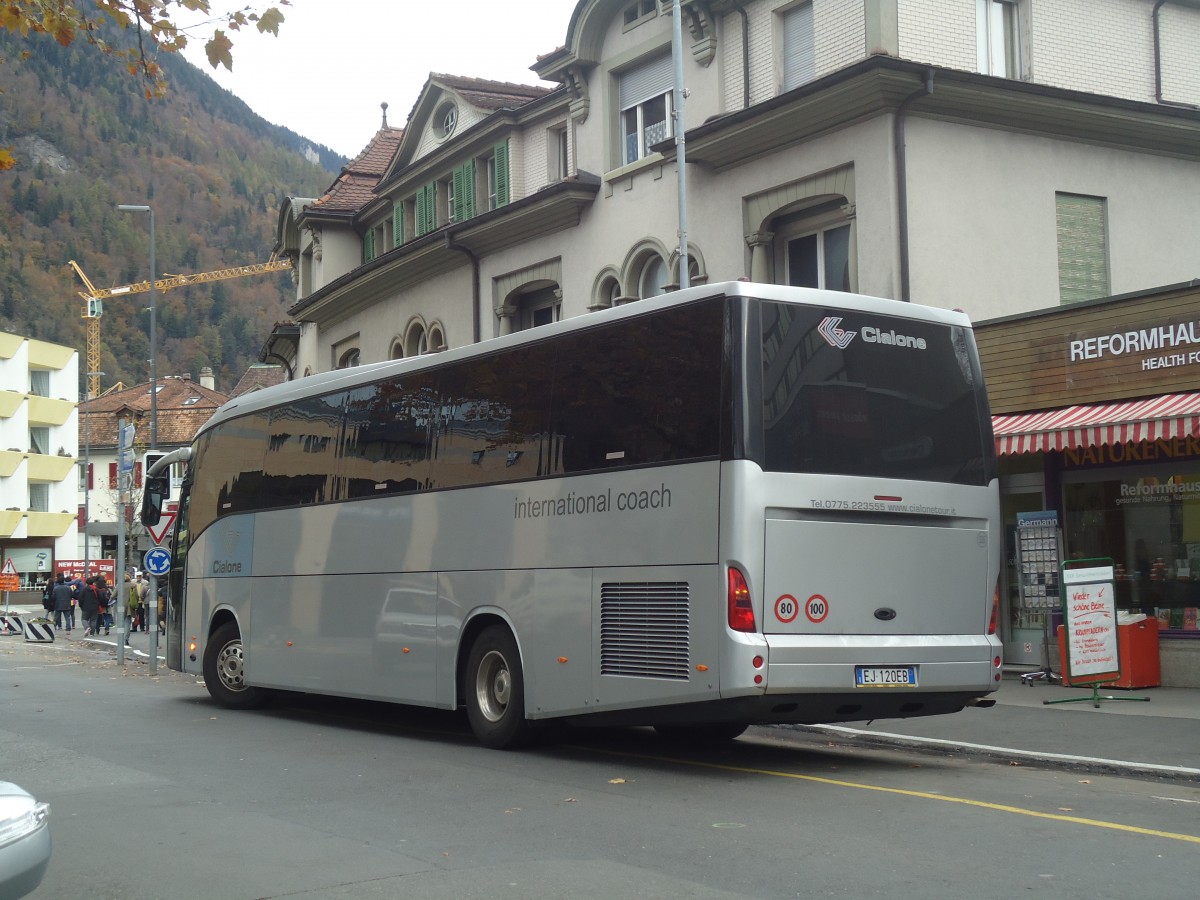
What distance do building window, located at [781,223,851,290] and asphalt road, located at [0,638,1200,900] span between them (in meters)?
9.77

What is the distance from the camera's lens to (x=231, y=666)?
17.6 meters

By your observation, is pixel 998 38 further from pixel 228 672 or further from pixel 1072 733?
pixel 228 672

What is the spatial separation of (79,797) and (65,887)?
3.11m

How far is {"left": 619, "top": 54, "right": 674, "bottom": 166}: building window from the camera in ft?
84.5

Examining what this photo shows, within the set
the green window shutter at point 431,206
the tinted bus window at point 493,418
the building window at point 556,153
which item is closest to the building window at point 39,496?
the green window shutter at point 431,206

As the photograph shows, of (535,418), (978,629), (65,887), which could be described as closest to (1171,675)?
(978,629)

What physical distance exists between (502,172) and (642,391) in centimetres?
2010

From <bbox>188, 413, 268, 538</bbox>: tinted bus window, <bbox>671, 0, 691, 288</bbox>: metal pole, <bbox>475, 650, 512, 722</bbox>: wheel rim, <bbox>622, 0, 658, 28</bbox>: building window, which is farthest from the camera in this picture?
<bbox>622, 0, 658, 28</bbox>: building window

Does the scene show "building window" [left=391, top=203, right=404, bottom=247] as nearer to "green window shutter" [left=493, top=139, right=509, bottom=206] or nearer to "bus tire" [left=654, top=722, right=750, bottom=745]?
"green window shutter" [left=493, top=139, right=509, bottom=206]

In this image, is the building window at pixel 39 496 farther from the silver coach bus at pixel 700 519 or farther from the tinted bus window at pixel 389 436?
the silver coach bus at pixel 700 519

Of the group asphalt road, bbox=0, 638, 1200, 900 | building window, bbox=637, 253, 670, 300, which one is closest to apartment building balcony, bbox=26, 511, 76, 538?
building window, bbox=637, 253, 670, 300

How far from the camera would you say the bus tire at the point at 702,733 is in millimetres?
13164

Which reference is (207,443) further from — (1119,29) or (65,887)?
(1119,29)

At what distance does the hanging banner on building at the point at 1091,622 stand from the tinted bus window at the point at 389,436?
702 cm
